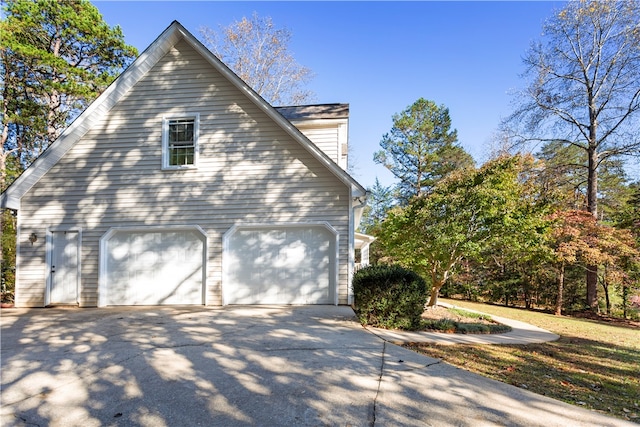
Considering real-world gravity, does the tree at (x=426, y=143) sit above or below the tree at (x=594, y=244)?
above

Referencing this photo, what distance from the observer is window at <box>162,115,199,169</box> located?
8.73 meters

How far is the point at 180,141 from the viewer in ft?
29.1

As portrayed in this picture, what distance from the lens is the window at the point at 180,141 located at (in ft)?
28.7

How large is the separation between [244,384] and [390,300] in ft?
11.6

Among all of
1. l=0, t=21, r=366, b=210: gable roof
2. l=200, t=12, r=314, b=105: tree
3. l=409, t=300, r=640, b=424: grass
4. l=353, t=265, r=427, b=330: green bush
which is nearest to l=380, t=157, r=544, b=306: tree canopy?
l=0, t=21, r=366, b=210: gable roof

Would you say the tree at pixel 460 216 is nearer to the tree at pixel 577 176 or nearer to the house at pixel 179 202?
the house at pixel 179 202

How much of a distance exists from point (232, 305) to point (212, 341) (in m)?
3.54

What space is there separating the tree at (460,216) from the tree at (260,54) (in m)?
12.9

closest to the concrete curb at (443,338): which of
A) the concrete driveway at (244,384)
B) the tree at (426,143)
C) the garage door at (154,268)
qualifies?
the concrete driveway at (244,384)

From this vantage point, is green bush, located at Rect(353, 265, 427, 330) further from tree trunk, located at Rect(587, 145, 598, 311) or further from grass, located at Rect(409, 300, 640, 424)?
tree trunk, located at Rect(587, 145, 598, 311)

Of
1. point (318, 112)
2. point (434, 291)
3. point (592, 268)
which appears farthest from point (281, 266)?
point (592, 268)

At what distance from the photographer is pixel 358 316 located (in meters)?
6.27

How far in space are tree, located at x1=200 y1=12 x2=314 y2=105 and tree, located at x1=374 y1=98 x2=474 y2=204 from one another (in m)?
9.70

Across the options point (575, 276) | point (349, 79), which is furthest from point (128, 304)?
point (575, 276)
